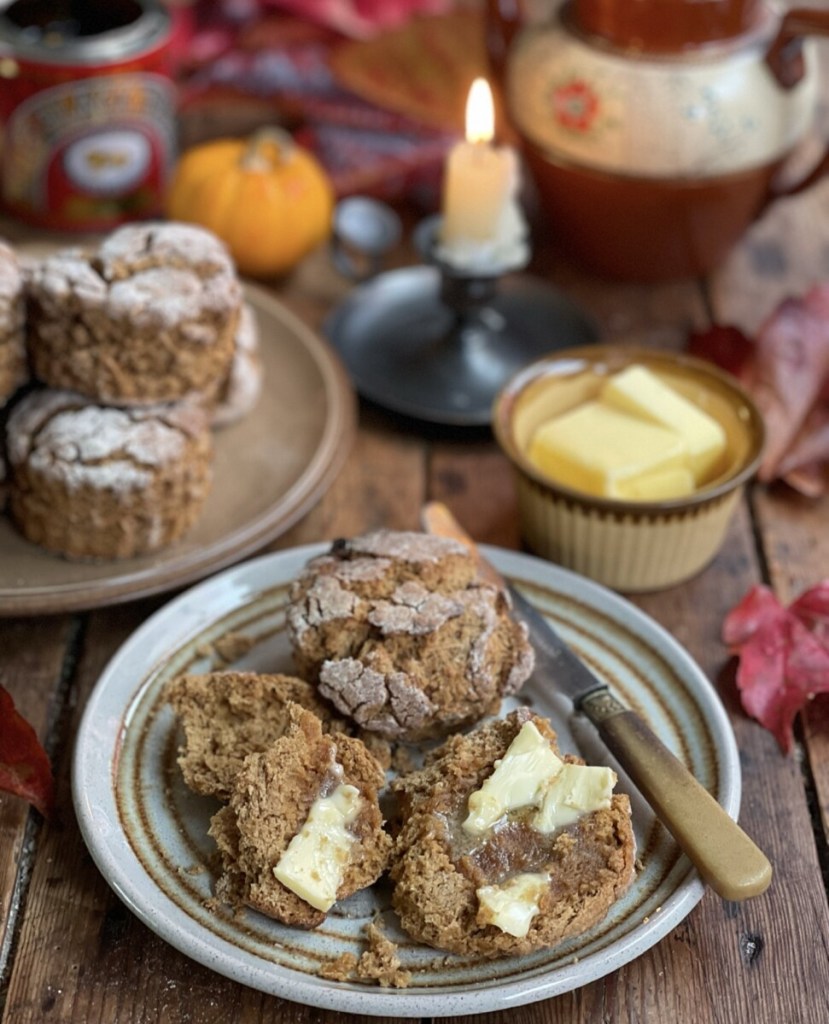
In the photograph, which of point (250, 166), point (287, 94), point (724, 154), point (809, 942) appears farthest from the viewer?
point (287, 94)

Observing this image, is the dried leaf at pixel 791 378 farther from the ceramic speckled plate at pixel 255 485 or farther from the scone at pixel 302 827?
the scone at pixel 302 827

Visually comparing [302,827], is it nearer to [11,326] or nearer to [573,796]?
[573,796]

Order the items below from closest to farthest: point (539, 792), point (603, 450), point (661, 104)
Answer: point (539, 792)
point (603, 450)
point (661, 104)

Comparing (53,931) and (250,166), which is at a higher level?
(250,166)

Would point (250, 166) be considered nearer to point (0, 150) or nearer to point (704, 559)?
point (0, 150)

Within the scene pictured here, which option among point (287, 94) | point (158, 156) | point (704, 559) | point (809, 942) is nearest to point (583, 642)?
point (704, 559)

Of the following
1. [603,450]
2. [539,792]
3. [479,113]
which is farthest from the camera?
[479,113]

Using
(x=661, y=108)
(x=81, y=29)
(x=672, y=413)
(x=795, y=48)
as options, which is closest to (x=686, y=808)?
(x=672, y=413)
